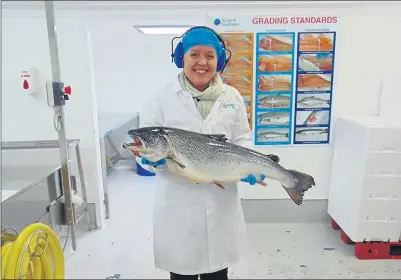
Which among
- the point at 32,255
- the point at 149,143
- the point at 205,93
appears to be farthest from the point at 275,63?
the point at 32,255

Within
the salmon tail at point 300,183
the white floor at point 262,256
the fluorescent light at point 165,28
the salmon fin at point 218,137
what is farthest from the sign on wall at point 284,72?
the salmon fin at point 218,137

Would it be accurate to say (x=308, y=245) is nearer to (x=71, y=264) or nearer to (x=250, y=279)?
(x=250, y=279)

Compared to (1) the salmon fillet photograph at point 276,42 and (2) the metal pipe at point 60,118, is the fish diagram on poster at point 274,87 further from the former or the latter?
(2) the metal pipe at point 60,118

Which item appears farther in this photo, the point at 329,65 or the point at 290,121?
the point at 290,121

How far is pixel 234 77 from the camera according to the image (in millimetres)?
1959

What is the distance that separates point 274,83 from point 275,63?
4.7 inches

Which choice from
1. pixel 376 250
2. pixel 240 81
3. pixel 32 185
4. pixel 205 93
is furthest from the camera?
pixel 240 81

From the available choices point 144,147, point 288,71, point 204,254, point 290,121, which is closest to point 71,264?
point 204,254

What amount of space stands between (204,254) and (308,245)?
96 centimetres

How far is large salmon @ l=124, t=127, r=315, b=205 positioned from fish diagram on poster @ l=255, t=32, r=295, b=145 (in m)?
0.88

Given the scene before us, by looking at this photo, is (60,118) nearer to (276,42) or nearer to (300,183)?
(300,183)

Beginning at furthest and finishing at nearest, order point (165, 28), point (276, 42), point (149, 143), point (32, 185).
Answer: point (165, 28), point (276, 42), point (32, 185), point (149, 143)

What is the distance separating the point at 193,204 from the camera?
111cm

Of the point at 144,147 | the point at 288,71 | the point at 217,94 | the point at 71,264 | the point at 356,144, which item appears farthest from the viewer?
the point at 288,71
